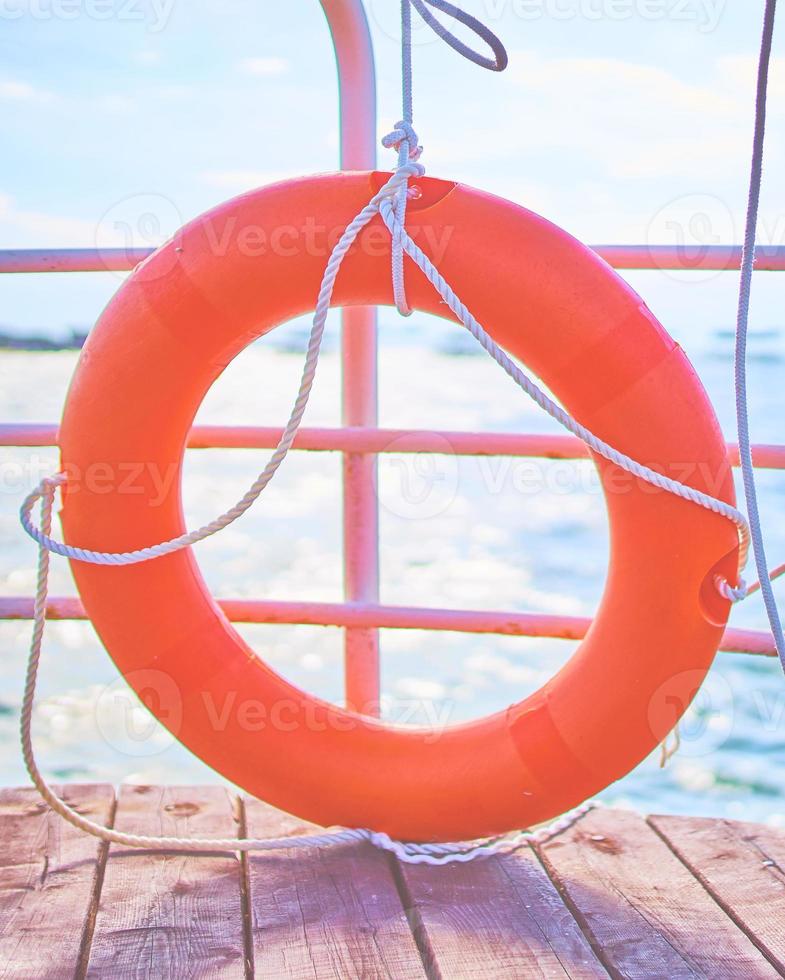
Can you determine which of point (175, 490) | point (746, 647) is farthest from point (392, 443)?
point (746, 647)

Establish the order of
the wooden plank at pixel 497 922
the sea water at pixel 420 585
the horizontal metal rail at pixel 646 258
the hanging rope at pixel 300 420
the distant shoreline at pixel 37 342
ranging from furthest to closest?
the distant shoreline at pixel 37 342 < the sea water at pixel 420 585 < the horizontal metal rail at pixel 646 258 < the hanging rope at pixel 300 420 < the wooden plank at pixel 497 922

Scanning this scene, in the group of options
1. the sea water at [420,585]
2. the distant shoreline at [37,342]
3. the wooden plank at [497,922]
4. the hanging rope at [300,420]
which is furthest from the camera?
the distant shoreline at [37,342]

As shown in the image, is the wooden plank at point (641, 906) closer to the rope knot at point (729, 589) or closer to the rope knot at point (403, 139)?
the rope knot at point (729, 589)

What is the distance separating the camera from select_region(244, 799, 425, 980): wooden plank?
1.18m

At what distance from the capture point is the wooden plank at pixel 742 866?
127 cm

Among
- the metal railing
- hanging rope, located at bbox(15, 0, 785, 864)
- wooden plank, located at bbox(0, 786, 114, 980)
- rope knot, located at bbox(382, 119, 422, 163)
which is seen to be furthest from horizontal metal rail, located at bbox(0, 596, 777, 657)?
rope knot, located at bbox(382, 119, 422, 163)

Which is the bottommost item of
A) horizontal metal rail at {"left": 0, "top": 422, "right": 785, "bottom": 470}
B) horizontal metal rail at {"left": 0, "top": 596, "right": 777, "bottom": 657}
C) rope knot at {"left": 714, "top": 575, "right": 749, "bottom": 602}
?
horizontal metal rail at {"left": 0, "top": 596, "right": 777, "bottom": 657}

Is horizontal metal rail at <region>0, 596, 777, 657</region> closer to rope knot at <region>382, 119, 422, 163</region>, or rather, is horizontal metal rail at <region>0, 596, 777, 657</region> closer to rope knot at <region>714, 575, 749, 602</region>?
rope knot at <region>714, 575, 749, 602</region>

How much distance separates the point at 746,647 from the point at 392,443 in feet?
1.82

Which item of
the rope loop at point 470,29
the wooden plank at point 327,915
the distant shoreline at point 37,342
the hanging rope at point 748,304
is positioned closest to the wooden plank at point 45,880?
the wooden plank at point 327,915

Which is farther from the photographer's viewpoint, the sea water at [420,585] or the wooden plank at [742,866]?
the sea water at [420,585]

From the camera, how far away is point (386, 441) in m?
1.58

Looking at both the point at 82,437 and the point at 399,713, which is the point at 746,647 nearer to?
the point at 82,437

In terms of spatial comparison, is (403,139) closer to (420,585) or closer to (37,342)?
(420,585)
